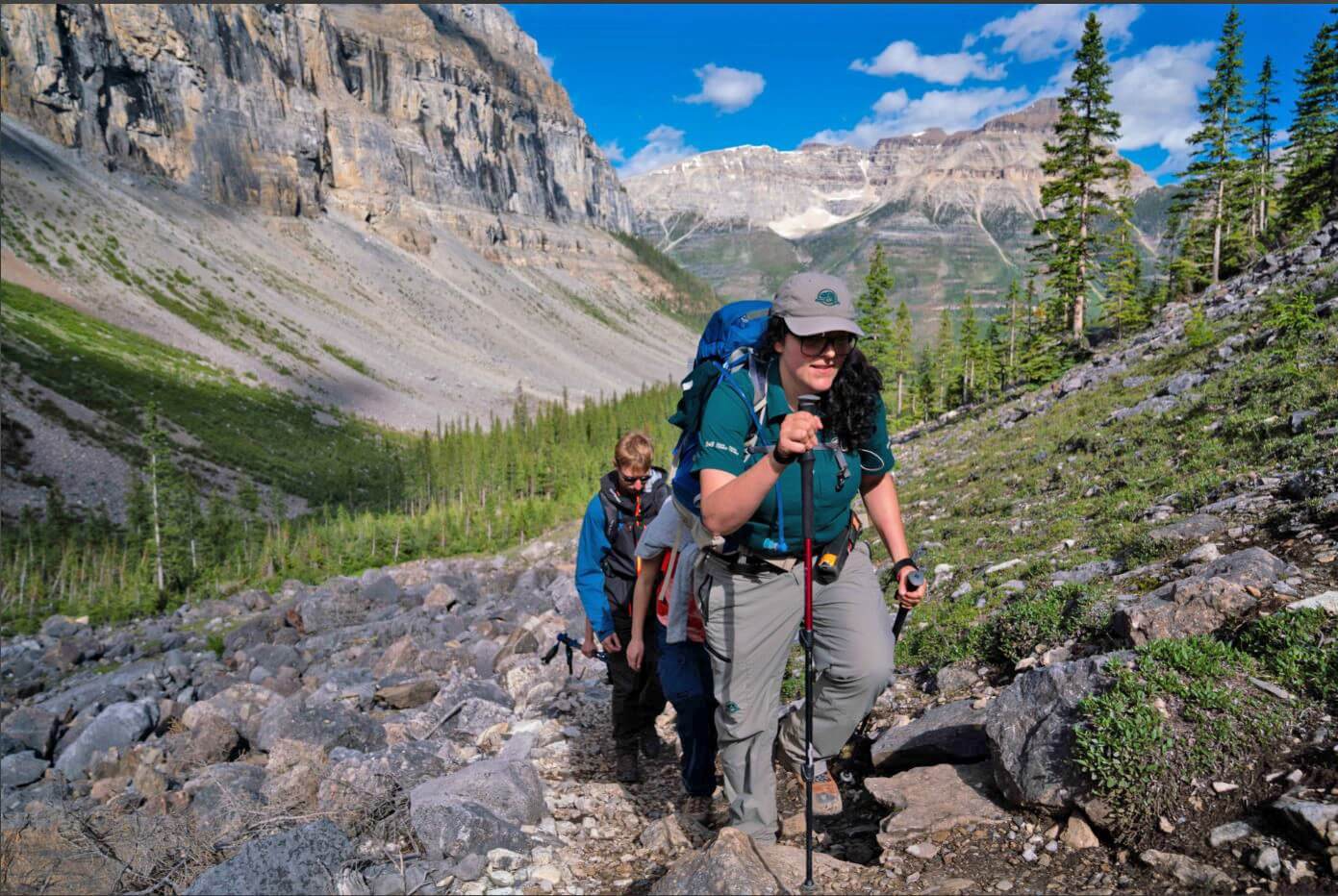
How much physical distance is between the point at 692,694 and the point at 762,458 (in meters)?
1.99

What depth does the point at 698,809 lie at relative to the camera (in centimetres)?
521

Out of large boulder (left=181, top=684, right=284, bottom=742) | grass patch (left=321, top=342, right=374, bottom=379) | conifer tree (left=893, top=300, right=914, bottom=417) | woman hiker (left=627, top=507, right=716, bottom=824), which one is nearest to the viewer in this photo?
woman hiker (left=627, top=507, right=716, bottom=824)

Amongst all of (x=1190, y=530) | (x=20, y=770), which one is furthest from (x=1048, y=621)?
(x=20, y=770)

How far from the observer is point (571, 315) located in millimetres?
174750

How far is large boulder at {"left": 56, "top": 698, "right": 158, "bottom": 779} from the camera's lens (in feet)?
40.2

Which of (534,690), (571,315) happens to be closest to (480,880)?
(534,690)

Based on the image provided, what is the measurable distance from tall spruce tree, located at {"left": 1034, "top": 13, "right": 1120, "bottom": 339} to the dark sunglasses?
28504 millimetres

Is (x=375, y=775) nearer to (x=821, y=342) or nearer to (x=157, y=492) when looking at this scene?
(x=821, y=342)

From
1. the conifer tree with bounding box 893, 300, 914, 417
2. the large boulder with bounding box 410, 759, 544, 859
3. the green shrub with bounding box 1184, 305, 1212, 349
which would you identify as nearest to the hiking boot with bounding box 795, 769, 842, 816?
the large boulder with bounding box 410, 759, 544, 859

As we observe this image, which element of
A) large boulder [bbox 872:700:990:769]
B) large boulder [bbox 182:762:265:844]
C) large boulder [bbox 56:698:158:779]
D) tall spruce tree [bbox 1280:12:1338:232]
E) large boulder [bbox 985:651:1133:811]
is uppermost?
tall spruce tree [bbox 1280:12:1338:232]

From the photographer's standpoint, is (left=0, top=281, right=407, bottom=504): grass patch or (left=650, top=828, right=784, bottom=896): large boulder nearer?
(left=650, top=828, right=784, bottom=896): large boulder

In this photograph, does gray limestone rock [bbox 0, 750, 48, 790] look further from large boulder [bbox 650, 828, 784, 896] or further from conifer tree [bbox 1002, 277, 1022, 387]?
conifer tree [bbox 1002, 277, 1022, 387]

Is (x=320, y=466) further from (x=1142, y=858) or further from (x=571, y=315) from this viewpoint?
(x=571, y=315)

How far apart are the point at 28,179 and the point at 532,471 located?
255 ft
